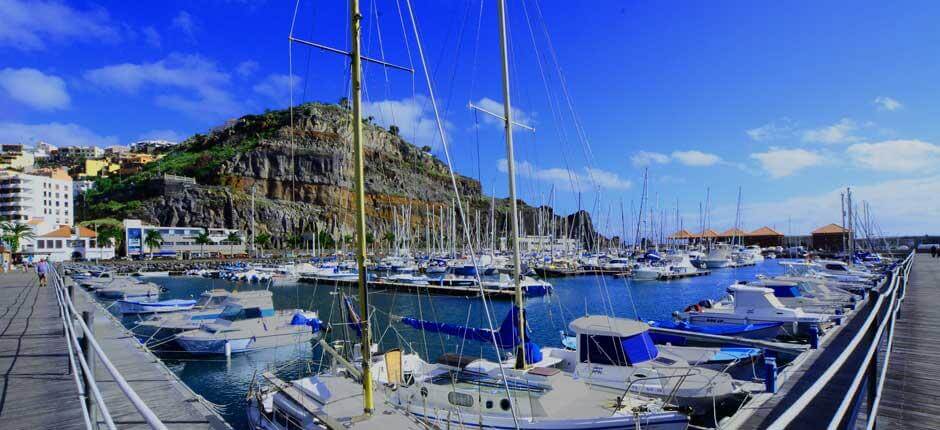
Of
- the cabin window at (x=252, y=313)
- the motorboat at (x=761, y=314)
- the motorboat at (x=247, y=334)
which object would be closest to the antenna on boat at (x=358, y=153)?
the motorboat at (x=247, y=334)

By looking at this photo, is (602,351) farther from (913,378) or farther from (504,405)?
(913,378)

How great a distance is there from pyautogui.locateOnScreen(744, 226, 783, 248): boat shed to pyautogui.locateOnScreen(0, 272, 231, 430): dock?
183 meters

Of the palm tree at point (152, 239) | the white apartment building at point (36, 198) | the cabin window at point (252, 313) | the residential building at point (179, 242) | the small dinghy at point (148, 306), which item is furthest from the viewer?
the white apartment building at point (36, 198)

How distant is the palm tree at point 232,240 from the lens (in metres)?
125

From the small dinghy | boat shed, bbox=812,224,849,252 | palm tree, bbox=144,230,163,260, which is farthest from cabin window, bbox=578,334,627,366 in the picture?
boat shed, bbox=812,224,849,252

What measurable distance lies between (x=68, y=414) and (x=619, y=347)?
13.3 meters

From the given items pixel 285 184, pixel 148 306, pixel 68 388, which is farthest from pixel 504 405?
pixel 285 184

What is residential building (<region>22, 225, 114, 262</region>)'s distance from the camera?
9631 centimetres

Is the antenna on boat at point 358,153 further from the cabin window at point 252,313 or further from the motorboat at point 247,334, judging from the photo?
the cabin window at point 252,313

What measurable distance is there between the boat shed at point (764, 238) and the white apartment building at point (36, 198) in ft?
659

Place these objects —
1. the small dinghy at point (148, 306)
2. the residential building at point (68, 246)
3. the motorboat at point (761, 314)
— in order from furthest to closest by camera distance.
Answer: the residential building at point (68, 246) → the small dinghy at point (148, 306) → the motorboat at point (761, 314)

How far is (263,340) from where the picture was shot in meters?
27.0

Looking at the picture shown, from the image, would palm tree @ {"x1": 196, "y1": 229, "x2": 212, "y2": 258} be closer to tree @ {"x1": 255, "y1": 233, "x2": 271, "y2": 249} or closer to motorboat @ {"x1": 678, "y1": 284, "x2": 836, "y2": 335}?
tree @ {"x1": 255, "y1": 233, "x2": 271, "y2": 249}

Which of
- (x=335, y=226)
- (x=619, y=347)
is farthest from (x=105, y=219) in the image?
(x=619, y=347)
